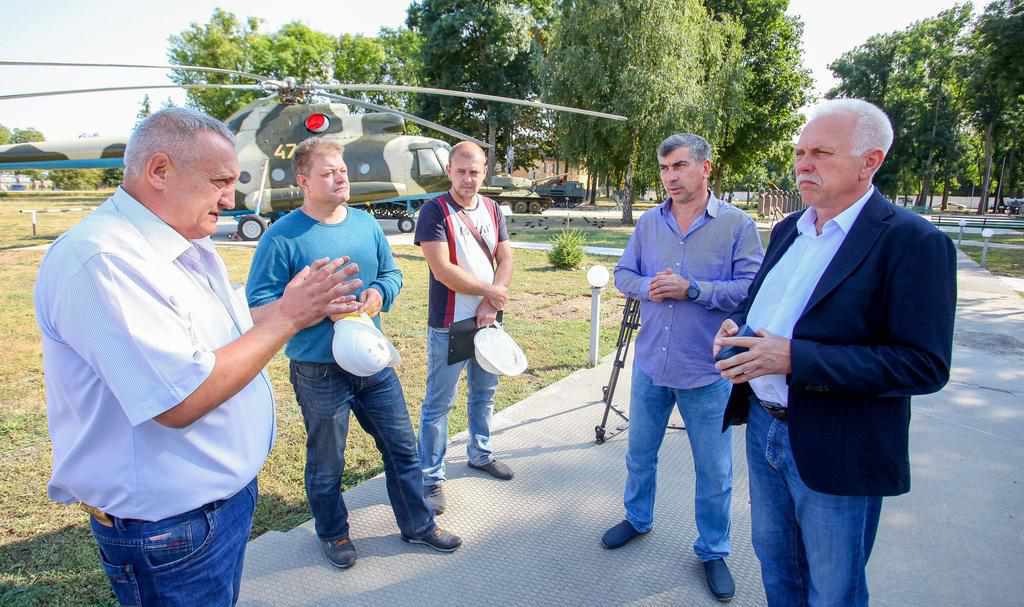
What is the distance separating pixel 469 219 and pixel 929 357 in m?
2.27

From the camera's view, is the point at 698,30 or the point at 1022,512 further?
the point at 698,30

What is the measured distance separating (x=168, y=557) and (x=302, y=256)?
4.39ft

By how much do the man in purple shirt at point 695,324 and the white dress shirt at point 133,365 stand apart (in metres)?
1.83

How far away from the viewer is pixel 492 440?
399 centimetres

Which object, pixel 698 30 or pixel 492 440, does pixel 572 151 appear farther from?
pixel 492 440

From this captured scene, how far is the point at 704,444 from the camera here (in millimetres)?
2588

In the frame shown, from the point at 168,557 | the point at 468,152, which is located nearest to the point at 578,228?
the point at 468,152

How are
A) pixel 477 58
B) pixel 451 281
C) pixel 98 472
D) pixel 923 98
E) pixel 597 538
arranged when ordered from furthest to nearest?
pixel 923 98
pixel 477 58
pixel 451 281
pixel 597 538
pixel 98 472

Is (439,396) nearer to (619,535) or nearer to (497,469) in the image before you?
(497,469)

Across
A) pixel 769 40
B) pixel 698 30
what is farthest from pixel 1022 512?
pixel 769 40

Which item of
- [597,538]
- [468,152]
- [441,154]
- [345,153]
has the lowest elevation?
[597,538]

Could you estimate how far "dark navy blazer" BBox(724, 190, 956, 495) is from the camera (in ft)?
4.90

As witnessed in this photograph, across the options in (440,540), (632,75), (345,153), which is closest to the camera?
(440,540)

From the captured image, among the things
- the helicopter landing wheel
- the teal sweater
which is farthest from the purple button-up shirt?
the helicopter landing wheel
